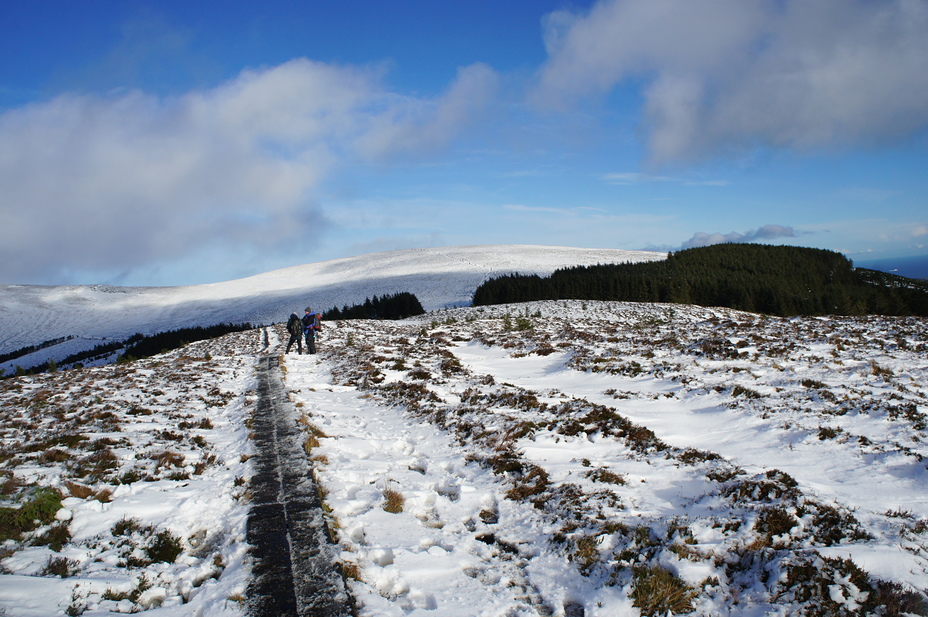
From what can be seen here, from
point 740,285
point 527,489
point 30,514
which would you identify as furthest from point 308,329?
point 740,285

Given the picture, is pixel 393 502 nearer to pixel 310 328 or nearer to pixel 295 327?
pixel 310 328

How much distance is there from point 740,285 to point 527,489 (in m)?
110

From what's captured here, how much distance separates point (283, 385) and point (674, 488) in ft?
48.2

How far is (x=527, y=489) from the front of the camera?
7613 millimetres

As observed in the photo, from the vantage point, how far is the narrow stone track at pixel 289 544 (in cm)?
499

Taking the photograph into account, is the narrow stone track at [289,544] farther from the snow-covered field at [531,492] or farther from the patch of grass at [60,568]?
the patch of grass at [60,568]

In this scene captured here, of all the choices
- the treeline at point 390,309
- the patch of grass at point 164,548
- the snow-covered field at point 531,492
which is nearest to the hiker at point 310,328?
the snow-covered field at point 531,492

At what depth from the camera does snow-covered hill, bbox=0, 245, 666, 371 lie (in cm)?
14325

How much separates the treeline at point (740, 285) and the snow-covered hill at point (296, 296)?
22.3 metres

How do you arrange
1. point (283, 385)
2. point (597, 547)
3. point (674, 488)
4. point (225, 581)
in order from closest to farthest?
1. point (225, 581)
2. point (597, 547)
3. point (674, 488)
4. point (283, 385)

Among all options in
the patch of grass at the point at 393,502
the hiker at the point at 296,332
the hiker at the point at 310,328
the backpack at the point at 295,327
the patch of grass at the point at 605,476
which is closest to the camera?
the patch of grass at the point at 393,502

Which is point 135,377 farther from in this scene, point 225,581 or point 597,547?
point 597,547

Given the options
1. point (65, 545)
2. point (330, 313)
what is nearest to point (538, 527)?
point (65, 545)

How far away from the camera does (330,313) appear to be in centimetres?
12175
